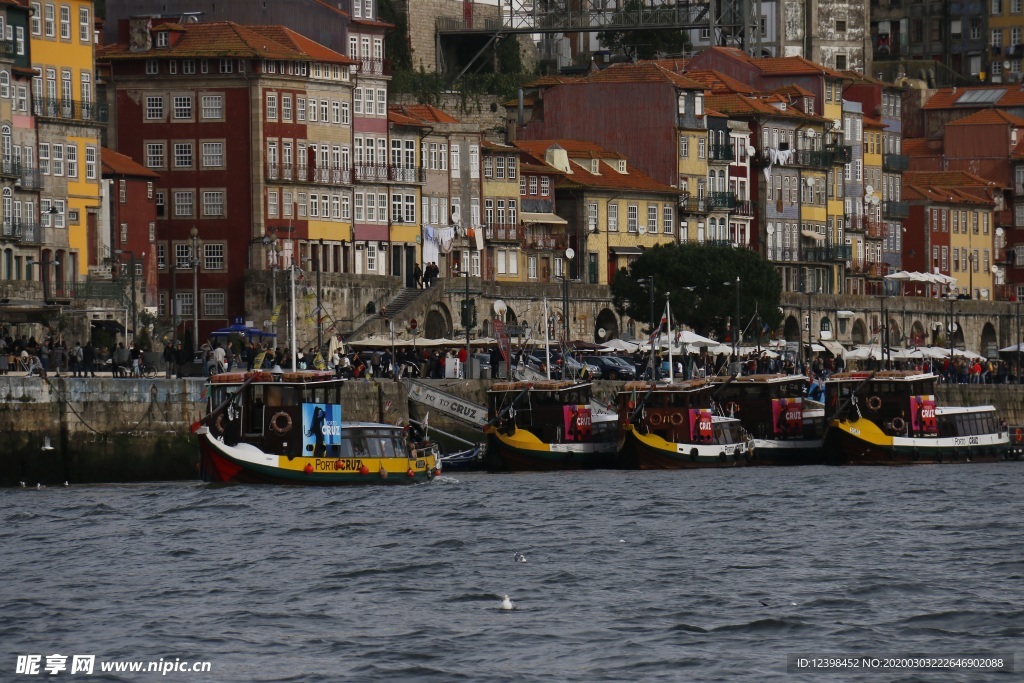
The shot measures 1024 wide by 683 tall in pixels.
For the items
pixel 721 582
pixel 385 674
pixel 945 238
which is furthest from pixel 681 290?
pixel 385 674

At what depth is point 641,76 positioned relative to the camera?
135375 mm

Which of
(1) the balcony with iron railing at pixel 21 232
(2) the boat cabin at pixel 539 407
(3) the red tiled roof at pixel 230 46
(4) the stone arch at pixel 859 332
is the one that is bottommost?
(2) the boat cabin at pixel 539 407

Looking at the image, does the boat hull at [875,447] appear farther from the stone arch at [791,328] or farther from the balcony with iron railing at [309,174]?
the stone arch at [791,328]

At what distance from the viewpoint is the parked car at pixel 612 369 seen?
9725cm

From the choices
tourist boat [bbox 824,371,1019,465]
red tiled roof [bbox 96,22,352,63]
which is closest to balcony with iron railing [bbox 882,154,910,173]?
red tiled roof [bbox 96,22,352,63]

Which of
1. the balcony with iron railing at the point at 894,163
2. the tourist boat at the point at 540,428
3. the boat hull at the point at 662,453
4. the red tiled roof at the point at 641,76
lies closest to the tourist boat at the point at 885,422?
the boat hull at the point at 662,453

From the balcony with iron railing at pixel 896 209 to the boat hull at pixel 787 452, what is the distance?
2453 inches

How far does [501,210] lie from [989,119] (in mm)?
52377

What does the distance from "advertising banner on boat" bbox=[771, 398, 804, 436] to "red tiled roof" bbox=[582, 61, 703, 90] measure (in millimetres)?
44086

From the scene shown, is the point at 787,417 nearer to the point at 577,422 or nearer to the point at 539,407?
the point at 577,422

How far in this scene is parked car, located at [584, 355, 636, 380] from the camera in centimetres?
9725

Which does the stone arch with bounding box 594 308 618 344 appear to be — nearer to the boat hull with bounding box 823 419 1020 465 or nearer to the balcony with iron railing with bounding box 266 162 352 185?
the balcony with iron railing with bounding box 266 162 352 185

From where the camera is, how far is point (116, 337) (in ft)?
298

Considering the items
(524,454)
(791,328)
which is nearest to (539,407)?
(524,454)
